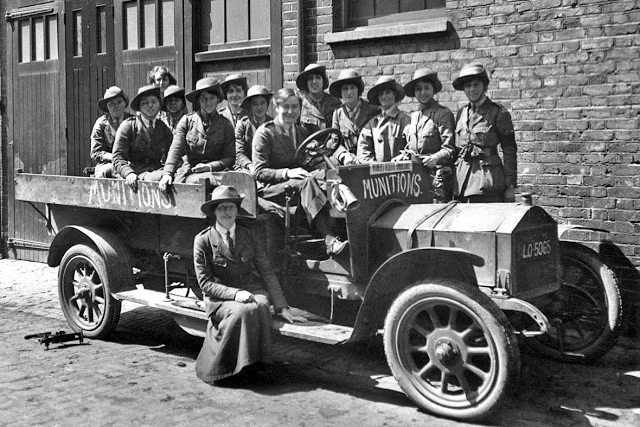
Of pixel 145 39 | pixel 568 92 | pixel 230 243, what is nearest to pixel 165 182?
pixel 230 243

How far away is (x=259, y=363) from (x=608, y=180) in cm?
336

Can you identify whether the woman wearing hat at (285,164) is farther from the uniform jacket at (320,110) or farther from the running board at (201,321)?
the uniform jacket at (320,110)

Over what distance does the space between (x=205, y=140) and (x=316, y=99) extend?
3.80 ft

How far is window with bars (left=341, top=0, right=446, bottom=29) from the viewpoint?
7.63m

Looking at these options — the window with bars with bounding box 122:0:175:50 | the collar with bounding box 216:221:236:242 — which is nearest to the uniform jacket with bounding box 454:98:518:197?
the collar with bounding box 216:221:236:242

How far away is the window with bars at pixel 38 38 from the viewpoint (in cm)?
1111

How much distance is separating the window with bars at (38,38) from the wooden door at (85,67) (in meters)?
0.39

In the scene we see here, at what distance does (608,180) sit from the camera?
255 inches

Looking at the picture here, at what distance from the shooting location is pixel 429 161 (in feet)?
19.8

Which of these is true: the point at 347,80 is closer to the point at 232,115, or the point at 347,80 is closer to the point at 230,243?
the point at 232,115

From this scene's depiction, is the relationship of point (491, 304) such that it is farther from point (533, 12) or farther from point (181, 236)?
point (533, 12)

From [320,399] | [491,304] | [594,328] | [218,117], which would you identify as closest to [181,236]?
[218,117]

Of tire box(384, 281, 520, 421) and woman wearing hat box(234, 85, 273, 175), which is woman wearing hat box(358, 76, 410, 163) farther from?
tire box(384, 281, 520, 421)

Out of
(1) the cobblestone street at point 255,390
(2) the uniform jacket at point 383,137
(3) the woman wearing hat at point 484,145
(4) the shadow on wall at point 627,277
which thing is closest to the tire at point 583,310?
(1) the cobblestone street at point 255,390
